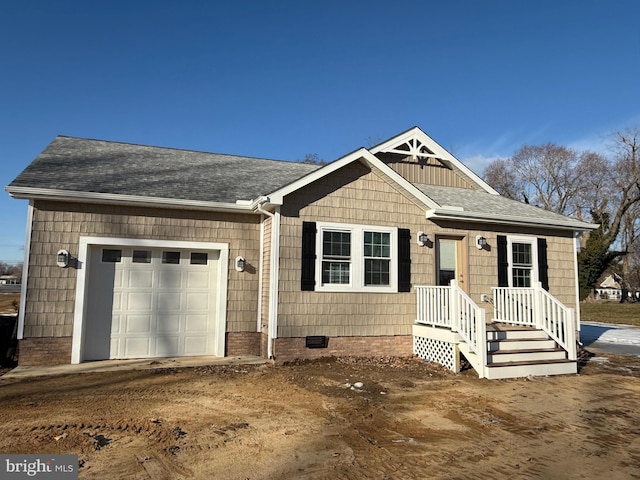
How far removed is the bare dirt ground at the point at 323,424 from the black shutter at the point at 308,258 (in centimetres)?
175

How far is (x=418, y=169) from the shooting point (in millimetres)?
12008

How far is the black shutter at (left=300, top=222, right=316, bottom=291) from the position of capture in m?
8.21

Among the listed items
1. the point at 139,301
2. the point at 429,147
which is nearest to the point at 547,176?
the point at 429,147

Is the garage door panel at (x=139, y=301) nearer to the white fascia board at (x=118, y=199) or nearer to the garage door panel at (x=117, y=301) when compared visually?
the garage door panel at (x=117, y=301)

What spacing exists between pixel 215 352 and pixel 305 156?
2995 centimetres

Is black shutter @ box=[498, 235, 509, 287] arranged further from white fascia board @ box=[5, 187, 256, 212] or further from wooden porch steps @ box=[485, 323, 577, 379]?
white fascia board @ box=[5, 187, 256, 212]

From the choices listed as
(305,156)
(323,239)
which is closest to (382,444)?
(323,239)

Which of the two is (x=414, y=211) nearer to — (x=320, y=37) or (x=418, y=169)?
(x=418, y=169)

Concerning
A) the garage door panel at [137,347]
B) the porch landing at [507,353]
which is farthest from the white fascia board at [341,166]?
the garage door panel at [137,347]

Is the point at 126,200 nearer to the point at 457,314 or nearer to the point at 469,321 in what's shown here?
the point at 457,314

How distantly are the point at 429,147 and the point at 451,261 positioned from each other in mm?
3723

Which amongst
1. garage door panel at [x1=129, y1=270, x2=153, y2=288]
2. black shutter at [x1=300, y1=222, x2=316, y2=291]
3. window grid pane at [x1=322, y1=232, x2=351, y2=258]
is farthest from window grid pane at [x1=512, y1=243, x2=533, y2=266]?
garage door panel at [x1=129, y1=270, x2=153, y2=288]

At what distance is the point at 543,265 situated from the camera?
10.6 m

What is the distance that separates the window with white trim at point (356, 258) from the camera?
8.44 metres
